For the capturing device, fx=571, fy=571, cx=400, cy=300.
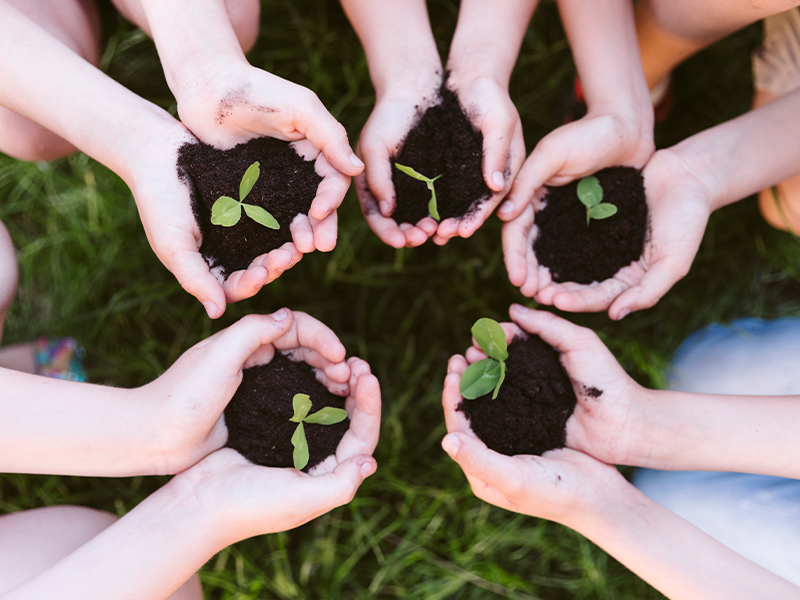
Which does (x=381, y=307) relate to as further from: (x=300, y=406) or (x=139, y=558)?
(x=139, y=558)

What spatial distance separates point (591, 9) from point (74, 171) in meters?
2.20

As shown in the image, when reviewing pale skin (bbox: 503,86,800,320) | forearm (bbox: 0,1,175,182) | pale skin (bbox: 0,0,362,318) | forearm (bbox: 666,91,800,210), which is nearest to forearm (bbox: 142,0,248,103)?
pale skin (bbox: 0,0,362,318)

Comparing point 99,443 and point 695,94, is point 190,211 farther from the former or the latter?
point 695,94

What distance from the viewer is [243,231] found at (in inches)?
65.5

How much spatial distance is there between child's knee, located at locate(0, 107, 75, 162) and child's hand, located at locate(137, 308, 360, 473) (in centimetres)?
95

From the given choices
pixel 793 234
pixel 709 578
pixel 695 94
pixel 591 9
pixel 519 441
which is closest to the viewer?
pixel 709 578

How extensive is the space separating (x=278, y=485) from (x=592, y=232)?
50.3 inches

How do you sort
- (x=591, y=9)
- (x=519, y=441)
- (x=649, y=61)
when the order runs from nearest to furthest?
(x=519, y=441) < (x=591, y=9) < (x=649, y=61)

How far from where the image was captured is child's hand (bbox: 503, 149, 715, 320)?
1862 millimetres

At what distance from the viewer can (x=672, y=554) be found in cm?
161

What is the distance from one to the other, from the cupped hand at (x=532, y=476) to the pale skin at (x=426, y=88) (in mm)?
542

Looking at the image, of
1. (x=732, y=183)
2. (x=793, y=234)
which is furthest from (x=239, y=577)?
(x=793, y=234)

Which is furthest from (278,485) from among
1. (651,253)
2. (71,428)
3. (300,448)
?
(651,253)

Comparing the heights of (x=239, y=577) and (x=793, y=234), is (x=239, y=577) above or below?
below
